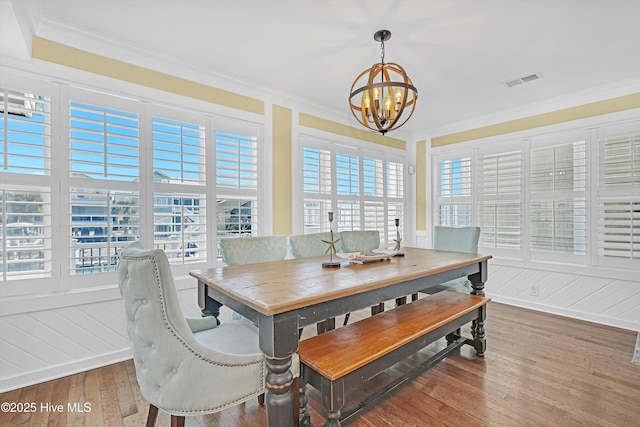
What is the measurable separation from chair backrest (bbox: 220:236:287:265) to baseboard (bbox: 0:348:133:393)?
4.00 feet

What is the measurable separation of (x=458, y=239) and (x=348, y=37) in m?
2.44

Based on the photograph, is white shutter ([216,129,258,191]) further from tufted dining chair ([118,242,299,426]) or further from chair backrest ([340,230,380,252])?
tufted dining chair ([118,242,299,426])

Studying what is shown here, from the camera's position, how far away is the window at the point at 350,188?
3.91m

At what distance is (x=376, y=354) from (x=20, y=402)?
2.37m

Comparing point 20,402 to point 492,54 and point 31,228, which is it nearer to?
point 31,228

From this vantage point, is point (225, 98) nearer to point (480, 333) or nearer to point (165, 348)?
point (165, 348)

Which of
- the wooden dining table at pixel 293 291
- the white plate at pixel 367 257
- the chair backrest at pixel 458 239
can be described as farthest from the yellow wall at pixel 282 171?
the chair backrest at pixel 458 239

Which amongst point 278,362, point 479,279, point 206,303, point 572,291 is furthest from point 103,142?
point 572,291

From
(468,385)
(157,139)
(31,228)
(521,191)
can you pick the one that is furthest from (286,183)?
(521,191)

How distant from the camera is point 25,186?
7.20 feet

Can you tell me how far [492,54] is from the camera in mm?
2721

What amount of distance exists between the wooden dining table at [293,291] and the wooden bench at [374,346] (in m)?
0.19

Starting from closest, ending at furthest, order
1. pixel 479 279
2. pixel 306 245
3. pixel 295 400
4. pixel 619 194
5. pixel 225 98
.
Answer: pixel 295 400 < pixel 479 279 < pixel 306 245 < pixel 225 98 < pixel 619 194

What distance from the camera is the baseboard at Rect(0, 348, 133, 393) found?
→ 2121 millimetres
